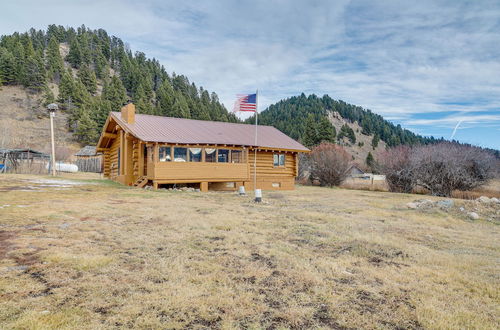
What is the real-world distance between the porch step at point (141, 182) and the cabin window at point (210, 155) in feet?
13.2

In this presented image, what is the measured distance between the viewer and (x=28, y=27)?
360ft

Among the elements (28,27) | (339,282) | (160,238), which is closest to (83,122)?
(160,238)

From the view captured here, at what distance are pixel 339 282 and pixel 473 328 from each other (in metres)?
1.55

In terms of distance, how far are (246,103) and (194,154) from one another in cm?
479

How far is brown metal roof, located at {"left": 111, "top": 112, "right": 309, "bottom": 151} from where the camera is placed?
1733 centimetres

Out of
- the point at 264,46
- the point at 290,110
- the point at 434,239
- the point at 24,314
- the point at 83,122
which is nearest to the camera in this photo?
the point at 24,314

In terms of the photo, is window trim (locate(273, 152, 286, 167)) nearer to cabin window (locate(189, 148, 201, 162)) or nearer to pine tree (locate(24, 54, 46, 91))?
cabin window (locate(189, 148, 201, 162))

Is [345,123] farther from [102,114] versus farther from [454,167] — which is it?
[454,167]

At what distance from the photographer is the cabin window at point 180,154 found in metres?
17.6

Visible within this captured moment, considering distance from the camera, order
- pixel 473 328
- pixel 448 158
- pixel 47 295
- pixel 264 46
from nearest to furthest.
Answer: pixel 473 328, pixel 47 295, pixel 448 158, pixel 264 46

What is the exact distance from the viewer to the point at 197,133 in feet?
64.0

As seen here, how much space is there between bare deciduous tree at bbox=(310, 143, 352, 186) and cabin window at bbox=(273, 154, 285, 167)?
7.98 m

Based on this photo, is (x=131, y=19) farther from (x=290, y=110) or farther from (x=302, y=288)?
(x=290, y=110)

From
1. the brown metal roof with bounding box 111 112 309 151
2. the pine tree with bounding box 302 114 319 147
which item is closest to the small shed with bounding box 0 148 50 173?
the brown metal roof with bounding box 111 112 309 151
